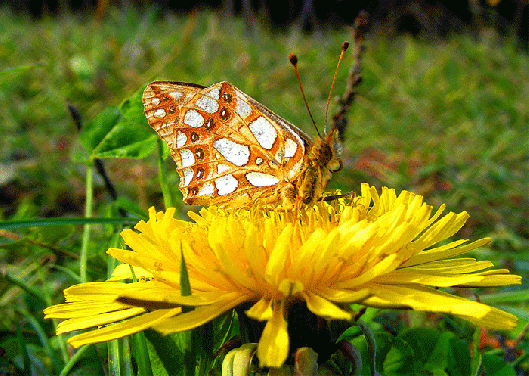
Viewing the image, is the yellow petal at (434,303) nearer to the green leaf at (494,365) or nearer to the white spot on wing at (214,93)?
the green leaf at (494,365)

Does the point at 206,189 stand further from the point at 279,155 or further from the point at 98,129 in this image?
the point at 98,129

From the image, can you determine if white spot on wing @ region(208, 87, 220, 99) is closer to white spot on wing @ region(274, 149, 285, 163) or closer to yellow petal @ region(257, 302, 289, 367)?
white spot on wing @ region(274, 149, 285, 163)

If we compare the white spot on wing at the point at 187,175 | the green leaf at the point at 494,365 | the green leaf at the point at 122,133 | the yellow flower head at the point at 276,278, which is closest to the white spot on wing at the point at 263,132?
the white spot on wing at the point at 187,175

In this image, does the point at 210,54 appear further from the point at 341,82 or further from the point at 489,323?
the point at 489,323

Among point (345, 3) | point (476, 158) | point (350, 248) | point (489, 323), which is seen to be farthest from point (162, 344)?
point (345, 3)

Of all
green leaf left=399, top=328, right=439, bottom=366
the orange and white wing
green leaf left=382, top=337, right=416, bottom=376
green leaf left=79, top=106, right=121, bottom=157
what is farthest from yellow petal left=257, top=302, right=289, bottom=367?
green leaf left=79, top=106, right=121, bottom=157

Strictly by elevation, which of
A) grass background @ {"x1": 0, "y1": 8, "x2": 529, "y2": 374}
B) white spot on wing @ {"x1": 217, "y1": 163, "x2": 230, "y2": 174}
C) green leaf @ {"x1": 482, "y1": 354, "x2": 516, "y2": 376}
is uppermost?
white spot on wing @ {"x1": 217, "y1": 163, "x2": 230, "y2": 174}

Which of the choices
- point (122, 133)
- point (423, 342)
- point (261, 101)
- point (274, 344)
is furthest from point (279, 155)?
point (261, 101)

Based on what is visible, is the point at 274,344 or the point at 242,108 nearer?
the point at 274,344
